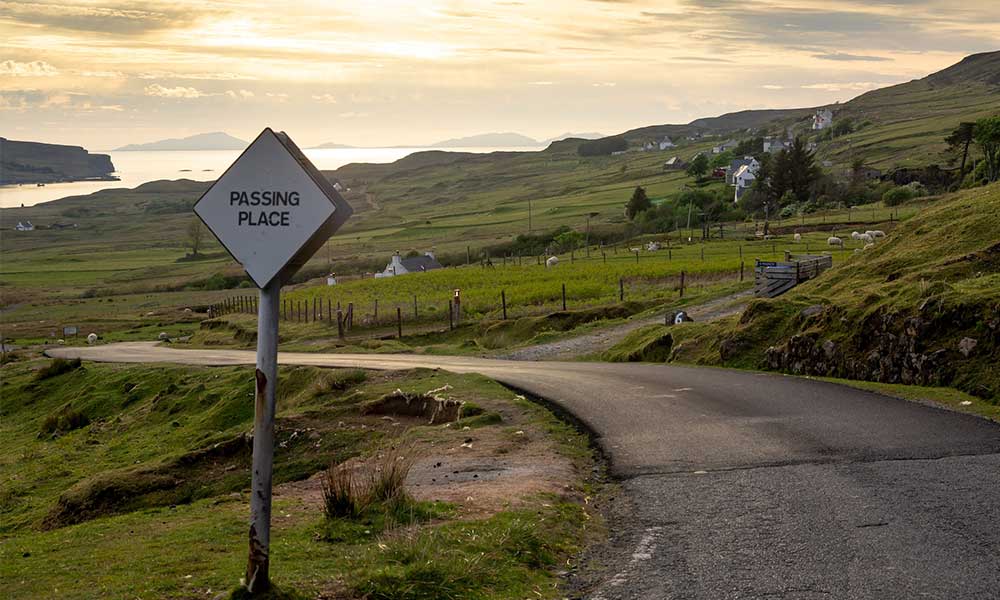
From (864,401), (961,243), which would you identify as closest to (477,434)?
(864,401)

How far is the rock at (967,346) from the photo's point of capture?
1527cm

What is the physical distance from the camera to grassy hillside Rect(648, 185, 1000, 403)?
15498 millimetres

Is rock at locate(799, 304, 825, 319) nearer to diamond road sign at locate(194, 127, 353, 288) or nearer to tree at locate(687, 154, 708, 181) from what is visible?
diamond road sign at locate(194, 127, 353, 288)

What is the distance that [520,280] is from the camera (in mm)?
63031

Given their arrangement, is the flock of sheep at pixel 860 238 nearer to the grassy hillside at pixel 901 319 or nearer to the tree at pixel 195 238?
the grassy hillside at pixel 901 319

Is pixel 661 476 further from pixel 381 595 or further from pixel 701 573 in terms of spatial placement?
pixel 381 595

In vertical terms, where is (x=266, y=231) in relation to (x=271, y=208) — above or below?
below

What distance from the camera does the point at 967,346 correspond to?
15.3 meters

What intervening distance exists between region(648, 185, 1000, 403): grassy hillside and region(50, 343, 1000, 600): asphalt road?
143 cm

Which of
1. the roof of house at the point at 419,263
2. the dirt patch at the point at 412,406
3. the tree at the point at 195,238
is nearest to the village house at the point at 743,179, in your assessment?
the roof of house at the point at 419,263

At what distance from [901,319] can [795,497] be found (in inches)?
340

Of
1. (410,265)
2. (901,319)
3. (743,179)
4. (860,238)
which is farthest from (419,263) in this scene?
(901,319)

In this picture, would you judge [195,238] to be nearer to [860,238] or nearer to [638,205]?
[638,205]

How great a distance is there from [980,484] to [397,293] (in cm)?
5789
